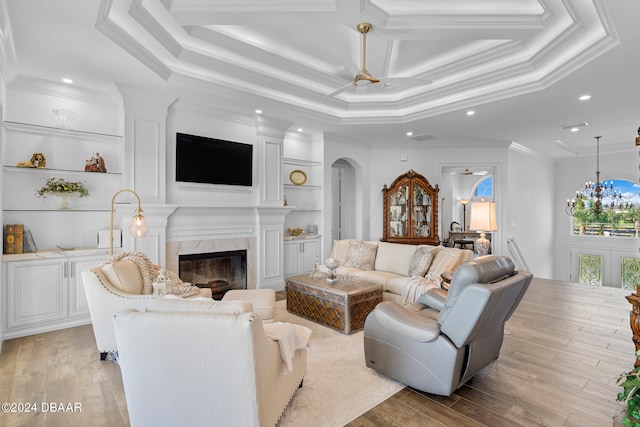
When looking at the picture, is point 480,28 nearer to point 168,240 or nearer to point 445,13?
point 445,13

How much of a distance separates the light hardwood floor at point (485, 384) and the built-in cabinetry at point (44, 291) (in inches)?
6.1

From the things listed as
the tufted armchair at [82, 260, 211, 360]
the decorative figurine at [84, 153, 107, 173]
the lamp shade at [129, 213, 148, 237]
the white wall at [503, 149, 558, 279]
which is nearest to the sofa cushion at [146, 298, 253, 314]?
the tufted armchair at [82, 260, 211, 360]

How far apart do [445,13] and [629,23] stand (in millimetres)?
1373

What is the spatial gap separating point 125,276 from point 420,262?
3425mm

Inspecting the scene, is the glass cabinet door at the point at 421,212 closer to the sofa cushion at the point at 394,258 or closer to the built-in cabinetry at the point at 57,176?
the sofa cushion at the point at 394,258

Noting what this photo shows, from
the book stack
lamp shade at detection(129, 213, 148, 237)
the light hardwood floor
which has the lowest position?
the light hardwood floor

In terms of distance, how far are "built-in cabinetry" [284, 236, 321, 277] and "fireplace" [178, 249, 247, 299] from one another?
882 mm

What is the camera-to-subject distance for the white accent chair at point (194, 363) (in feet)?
5.05

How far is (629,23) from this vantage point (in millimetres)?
2611

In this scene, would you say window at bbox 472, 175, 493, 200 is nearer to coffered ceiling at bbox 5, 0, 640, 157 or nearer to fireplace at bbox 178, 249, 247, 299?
coffered ceiling at bbox 5, 0, 640, 157

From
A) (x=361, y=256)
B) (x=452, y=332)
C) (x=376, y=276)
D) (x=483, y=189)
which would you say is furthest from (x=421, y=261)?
(x=483, y=189)

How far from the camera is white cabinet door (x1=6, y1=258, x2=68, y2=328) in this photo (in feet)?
11.5

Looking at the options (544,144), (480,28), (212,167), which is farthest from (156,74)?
(544,144)

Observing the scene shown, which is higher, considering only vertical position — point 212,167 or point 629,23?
point 629,23
